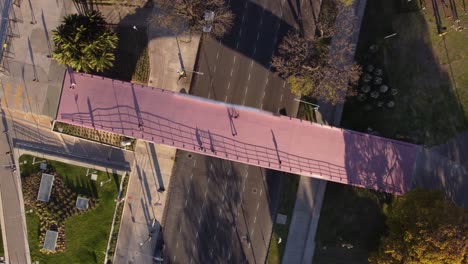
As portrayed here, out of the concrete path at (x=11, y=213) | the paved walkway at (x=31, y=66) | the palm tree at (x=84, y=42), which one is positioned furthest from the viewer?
the concrete path at (x=11, y=213)

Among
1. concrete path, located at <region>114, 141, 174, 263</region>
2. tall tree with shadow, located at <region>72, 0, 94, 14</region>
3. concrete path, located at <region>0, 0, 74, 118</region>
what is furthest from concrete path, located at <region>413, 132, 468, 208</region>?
concrete path, located at <region>0, 0, 74, 118</region>

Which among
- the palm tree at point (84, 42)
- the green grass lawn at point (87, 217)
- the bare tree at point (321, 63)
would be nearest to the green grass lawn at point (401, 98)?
the bare tree at point (321, 63)

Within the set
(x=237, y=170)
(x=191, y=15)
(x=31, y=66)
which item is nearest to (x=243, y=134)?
(x=237, y=170)

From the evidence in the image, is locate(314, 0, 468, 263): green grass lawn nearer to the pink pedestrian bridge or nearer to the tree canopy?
the pink pedestrian bridge

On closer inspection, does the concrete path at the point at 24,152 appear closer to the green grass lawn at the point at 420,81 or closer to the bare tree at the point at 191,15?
the bare tree at the point at 191,15

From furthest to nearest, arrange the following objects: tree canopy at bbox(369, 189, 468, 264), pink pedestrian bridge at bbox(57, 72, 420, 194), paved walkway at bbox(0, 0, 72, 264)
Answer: paved walkway at bbox(0, 0, 72, 264), pink pedestrian bridge at bbox(57, 72, 420, 194), tree canopy at bbox(369, 189, 468, 264)

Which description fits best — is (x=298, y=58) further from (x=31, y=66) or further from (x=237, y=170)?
(x=31, y=66)
